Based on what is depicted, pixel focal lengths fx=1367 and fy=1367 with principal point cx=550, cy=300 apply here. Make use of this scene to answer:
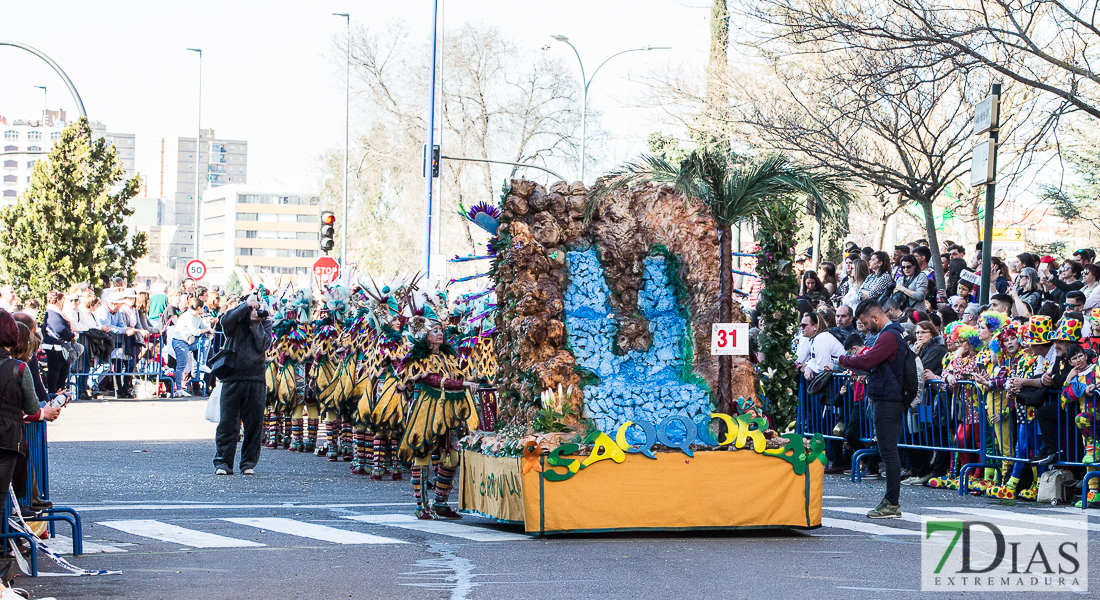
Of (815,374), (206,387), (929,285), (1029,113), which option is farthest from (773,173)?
(206,387)

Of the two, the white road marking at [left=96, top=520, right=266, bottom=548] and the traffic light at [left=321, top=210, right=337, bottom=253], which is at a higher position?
the traffic light at [left=321, top=210, right=337, bottom=253]

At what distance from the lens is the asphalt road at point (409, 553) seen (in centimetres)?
784

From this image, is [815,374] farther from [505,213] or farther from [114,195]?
[114,195]

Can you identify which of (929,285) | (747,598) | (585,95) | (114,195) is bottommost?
(747,598)

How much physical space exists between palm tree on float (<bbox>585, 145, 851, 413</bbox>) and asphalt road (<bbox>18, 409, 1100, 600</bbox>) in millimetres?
1706

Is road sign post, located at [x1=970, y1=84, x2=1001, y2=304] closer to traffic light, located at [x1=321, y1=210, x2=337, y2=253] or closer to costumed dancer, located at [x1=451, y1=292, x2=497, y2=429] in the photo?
costumed dancer, located at [x1=451, y1=292, x2=497, y2=429]

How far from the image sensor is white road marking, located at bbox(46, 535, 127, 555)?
9.27 m

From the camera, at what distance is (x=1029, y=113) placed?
2208cm

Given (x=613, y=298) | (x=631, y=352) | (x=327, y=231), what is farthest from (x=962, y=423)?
(x=327, y=231)

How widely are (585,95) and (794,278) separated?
31.8 m

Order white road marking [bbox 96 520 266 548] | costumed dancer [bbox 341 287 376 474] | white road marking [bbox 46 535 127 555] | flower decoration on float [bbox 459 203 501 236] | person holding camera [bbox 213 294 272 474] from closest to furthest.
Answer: white road marking [bbox 46 535 127 555]
white road marking [bbox 96 520 266 548]
flower decoration on float [bbox 459 203 501 236]
costumed dancer [bbox 341 287 376 474]
person holding camera [bbox 213 294 272 474]

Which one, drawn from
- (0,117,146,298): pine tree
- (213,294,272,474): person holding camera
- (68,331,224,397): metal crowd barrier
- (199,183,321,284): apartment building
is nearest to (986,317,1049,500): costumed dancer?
(213,294,272,474): person holding camera

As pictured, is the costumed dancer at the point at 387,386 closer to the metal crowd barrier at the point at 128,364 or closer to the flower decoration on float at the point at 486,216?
the flower decoration on float at the point at 486,216

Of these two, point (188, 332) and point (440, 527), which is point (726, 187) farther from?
point (188, 332)
